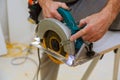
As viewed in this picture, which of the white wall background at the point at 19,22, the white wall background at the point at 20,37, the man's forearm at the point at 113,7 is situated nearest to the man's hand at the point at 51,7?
the man's forearm at the point at 113,7

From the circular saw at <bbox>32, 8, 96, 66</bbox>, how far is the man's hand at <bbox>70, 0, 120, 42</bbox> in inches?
0.9

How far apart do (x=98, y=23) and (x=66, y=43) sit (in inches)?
5.4

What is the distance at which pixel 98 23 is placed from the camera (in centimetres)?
83

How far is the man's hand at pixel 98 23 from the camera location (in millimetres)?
799

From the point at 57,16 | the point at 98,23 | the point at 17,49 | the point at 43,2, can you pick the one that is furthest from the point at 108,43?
the point at 17,49

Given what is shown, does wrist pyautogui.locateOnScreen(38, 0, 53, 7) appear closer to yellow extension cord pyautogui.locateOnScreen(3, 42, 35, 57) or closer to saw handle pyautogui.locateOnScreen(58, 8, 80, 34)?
saw handle pyautogui.locateOnScreen(58, 8, 80, 34)

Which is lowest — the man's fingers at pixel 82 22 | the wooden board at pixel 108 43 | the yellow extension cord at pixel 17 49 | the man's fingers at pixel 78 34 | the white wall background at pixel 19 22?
the yellow extension cord at pixel 17 49

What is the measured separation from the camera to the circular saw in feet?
2.57

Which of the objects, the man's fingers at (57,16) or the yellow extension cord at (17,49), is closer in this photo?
the man's fingers at (57,16)

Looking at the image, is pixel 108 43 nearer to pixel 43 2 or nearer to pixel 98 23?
pixel 98 23

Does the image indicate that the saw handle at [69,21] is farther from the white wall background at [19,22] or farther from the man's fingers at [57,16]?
the white wall background at [19,22]

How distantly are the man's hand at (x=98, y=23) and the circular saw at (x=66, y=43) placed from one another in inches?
0.9

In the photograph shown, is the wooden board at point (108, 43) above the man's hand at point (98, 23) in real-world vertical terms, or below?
below

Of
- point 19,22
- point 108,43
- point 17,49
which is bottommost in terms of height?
point 17,49
